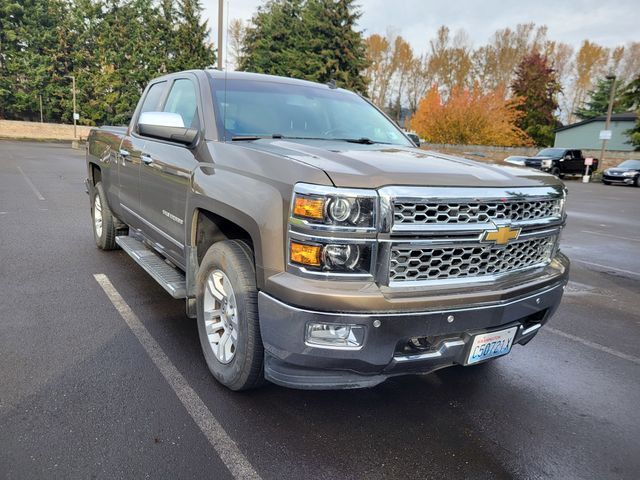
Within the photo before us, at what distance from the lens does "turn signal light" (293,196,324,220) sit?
2.21 metres

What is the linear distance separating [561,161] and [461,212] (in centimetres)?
2912

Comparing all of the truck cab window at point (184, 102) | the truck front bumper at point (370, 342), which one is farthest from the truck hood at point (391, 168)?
the truck cab window at point (184, 102)

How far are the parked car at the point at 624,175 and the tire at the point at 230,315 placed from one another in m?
28.7

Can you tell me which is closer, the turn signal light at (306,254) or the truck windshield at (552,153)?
the turn signal light at (306,254)

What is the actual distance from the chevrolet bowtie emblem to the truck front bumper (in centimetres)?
32

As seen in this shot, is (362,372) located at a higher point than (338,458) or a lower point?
higher

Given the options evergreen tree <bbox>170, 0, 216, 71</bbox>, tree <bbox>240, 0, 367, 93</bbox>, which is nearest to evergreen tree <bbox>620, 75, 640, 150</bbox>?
tree <bbox>240, 0, 367, 93</bbox>

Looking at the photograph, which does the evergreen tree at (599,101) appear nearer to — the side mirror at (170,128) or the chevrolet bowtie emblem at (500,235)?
the chevrolet bowtie emblem at (500,235)

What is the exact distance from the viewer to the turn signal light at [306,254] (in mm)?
2236

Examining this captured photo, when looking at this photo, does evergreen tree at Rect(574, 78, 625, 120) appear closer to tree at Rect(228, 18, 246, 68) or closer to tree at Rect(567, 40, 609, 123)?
tree at Rect(567, 40, 609, 123)

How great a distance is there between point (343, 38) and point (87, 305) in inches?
1506

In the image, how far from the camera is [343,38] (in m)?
38.6

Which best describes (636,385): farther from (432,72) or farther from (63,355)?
(432,72)

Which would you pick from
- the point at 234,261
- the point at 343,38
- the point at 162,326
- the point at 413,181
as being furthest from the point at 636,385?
the point at 343,38
